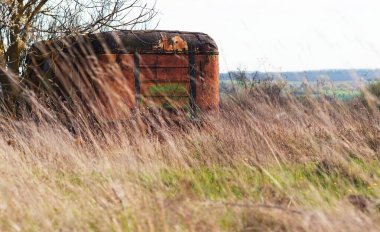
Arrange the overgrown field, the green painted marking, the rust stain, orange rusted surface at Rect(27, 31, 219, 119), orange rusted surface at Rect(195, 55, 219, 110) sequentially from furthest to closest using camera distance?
1. orange rusted surface at Rect(195, 55, 219, 110)
2. the rust stain
3. the green painted marking
4. orange rusted surface at Rect(27, 31, 219, 119)
5. the overgrown field

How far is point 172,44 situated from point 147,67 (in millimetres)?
608

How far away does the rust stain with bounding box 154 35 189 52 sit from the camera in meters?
8.42

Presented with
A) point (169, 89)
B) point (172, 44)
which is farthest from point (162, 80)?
point (172, 44)

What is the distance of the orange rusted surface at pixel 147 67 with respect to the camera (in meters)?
8.02

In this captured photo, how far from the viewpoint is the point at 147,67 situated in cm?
825

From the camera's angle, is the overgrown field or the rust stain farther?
the rust stain

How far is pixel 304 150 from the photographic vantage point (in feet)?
17.6

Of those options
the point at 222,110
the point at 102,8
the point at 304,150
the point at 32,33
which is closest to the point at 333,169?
the point at 304,150

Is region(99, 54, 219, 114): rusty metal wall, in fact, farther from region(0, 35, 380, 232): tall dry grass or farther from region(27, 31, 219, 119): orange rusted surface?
region(0, 35, 380, 232): tall dry grass

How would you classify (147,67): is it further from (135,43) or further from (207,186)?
(207,186)

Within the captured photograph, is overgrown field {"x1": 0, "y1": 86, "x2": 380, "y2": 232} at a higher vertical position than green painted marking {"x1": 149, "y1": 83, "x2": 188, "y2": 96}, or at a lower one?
lower

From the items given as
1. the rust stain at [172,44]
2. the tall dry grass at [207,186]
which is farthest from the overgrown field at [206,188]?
the rust stain at [172,44]

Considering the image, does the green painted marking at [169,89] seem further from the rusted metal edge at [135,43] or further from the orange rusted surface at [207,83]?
the rusted metal edge at [135,43]

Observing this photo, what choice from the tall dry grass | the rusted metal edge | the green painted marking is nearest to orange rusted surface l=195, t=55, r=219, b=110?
the rusted metal edge
